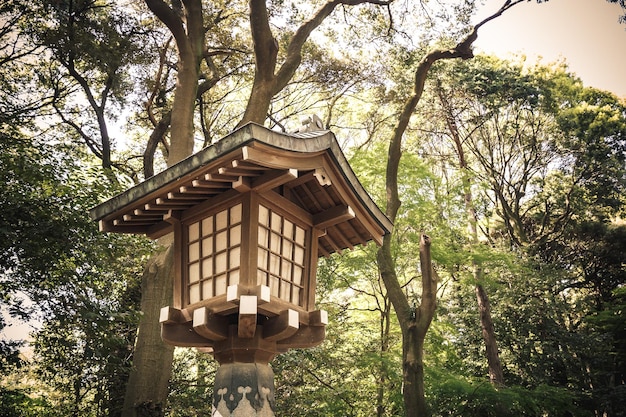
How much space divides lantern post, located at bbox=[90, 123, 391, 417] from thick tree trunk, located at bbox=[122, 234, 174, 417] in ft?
8.26

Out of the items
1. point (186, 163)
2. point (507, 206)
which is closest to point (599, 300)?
point (507, 206)

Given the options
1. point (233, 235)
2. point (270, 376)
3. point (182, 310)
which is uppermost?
point (233, 235)

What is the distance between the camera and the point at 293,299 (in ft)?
16.6

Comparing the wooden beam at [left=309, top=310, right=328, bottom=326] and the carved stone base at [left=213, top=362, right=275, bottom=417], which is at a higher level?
the wooden beam at [left=309, top=310, right=328, bottom=326]

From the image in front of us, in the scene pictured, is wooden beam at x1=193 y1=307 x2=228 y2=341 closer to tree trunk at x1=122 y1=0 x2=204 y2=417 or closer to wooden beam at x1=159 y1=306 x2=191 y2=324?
wooden beam at x1=159 y1=306 x2=191 y2=324

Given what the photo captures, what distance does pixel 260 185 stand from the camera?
4582mm

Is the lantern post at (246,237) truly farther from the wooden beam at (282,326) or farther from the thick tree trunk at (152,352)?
the thick tree trunk at (152,352)

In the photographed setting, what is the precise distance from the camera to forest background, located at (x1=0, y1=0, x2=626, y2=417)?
6.93 m

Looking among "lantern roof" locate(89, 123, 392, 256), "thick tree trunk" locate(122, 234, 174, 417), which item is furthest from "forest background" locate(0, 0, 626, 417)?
"lantern roof" locate(89, 123, 392, 256)

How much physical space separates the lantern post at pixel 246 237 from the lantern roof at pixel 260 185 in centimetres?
1

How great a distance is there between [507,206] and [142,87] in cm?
1265

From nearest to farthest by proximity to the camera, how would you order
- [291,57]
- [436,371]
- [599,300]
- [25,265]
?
[25,265] < [291,57] < [436,371] < [599,300]

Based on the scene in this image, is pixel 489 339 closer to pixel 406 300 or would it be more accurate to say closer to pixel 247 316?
pixel 406 300

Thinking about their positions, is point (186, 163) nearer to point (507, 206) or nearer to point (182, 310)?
point (182, 310)
